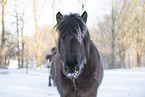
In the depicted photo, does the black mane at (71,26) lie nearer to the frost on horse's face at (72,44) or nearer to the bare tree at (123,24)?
the frost on horse's face at (72,44)

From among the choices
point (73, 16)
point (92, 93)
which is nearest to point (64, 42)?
point (73, 16)

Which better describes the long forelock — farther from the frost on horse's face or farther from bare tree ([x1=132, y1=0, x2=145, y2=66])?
bare tree ([x1=132, y1=0, x2=145, y2=66])

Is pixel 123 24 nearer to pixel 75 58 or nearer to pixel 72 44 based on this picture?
pixel 72 44

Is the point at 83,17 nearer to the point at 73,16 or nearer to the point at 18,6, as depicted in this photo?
the point at 73,16

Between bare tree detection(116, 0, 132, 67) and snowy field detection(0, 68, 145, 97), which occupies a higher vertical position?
bare tree detection(116, 0, 132, 67)

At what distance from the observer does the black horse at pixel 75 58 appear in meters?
1.94

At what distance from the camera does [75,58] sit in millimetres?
1931

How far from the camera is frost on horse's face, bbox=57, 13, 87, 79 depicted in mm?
1887

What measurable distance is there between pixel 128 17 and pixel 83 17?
75.6 ft

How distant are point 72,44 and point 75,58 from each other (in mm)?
240

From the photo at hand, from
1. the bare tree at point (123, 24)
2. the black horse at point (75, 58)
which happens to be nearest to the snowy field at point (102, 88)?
the black horse at point (75, 58)

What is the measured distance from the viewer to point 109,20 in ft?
78.5

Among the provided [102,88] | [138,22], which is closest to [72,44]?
[102,88]

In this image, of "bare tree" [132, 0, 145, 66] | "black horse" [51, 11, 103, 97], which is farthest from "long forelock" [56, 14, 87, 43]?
"bare tree" [132, 0, 145, 66]
